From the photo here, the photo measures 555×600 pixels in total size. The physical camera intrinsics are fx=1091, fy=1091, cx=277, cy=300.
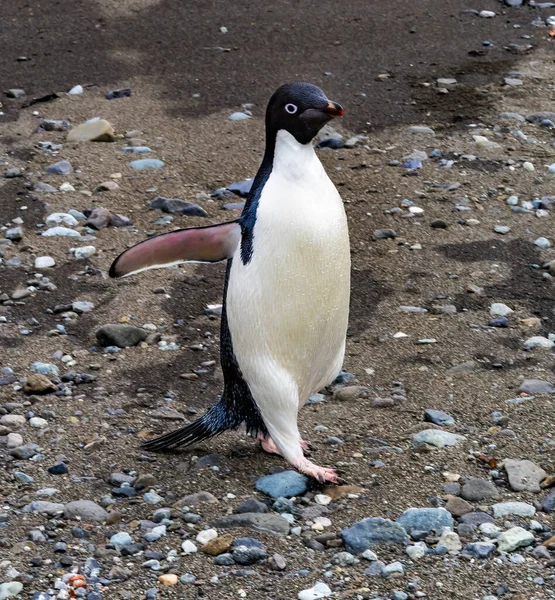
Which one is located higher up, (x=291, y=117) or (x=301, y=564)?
(x=291, y=117)

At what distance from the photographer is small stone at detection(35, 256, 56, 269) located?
17.1 feet

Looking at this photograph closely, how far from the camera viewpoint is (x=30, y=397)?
13.5 ft

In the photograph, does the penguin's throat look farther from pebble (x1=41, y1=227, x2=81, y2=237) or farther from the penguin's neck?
pebble (x1=41, y1=227, x2=81, y2=237)

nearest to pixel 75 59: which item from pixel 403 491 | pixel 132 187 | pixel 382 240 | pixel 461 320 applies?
pixel 132 187

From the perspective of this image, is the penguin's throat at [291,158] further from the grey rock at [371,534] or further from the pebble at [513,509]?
the pebble at [513,509]

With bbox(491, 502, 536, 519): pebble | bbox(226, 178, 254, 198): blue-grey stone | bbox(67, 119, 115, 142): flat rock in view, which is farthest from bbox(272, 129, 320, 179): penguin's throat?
bbox(67, 119, 115, 142): flat rock

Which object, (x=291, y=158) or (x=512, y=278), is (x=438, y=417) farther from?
(x=512, y=278)

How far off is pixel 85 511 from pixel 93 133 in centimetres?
369

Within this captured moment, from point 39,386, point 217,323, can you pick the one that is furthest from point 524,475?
point 39,386

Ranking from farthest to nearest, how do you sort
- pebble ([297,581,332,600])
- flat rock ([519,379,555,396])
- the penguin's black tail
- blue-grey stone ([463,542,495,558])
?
flat rock ([519,379,555,396]) → the penguin's black tail → blue-grey stone ([463,542,495,558]) → pebble ([297,581,332,600])

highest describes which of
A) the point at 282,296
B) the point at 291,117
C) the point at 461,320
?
the point at 291,117

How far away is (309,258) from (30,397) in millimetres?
1308

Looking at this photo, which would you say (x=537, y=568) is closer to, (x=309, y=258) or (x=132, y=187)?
(x=309, y=258)

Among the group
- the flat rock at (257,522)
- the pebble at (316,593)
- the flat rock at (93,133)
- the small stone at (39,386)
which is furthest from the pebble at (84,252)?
the pebble at (316,593)
